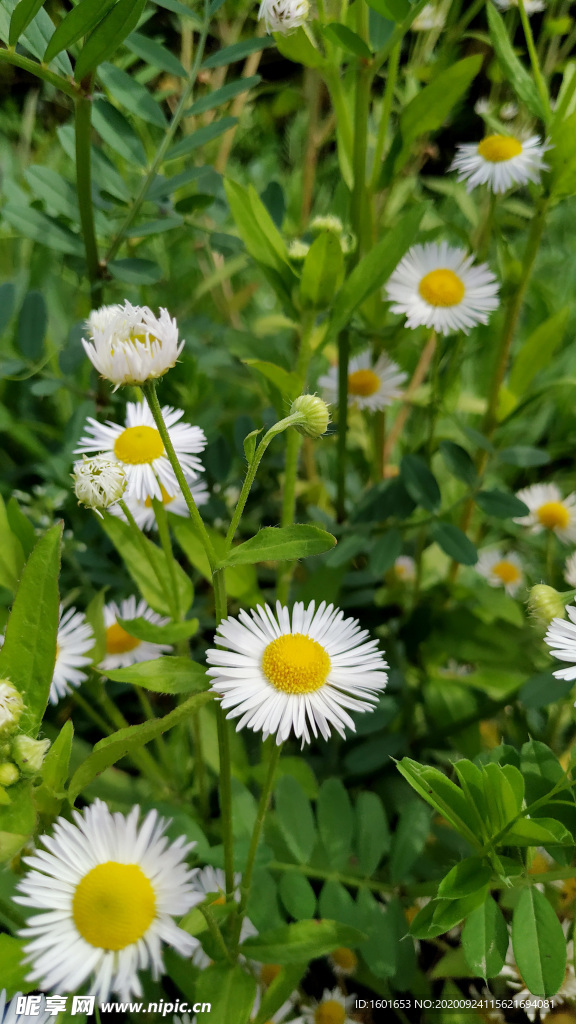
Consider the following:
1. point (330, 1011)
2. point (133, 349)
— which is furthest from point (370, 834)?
point (133, 349)

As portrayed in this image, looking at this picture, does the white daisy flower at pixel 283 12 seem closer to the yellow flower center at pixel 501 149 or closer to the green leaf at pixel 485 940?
the yellow flower center at pixel 501 149

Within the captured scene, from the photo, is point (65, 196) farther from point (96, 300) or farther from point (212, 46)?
point (212, 46)

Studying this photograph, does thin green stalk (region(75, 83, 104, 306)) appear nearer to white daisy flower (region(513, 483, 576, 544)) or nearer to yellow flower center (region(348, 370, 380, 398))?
yellow flower center (region(348, 370, 380, 398))

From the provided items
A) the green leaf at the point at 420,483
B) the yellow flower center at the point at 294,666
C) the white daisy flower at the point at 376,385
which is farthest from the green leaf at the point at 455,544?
the yellow flower center at the point at 294,666

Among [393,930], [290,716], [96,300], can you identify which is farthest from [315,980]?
[96,300]

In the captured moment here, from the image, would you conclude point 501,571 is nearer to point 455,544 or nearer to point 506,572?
point 506,572

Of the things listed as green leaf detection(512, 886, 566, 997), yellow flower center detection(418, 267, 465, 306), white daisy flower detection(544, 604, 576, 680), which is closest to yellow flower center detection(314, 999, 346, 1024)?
green leaf detection(512, 886, 566, 997)
